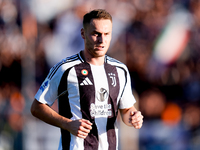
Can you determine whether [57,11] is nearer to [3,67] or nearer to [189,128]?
[3,67]

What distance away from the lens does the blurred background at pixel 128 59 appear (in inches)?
233

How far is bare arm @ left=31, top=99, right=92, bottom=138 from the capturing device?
2.31m

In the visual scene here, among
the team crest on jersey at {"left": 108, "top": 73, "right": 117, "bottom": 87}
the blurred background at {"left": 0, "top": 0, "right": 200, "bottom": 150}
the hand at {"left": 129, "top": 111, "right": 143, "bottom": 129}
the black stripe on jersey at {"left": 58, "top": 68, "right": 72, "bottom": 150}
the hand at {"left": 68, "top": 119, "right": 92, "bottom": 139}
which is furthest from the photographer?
the blurred background at {"left": 0, "top": 0, "right": 200, "bottom": 150}

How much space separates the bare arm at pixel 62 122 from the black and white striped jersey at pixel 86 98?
7cm

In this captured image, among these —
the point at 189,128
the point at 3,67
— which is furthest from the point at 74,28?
the point at 189,128

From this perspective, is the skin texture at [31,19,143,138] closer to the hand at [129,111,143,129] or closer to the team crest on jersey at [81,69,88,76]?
the hand at [129,111,143,129]

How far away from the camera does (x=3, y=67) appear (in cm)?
623

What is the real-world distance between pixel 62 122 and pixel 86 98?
0.27m

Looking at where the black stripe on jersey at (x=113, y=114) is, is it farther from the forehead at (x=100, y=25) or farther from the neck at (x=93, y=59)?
the forehead at (x=100, y=25)

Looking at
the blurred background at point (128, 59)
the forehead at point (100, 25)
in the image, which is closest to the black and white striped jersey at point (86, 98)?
the forehead at point (100, 25)

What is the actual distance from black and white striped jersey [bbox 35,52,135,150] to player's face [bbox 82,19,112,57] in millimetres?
188

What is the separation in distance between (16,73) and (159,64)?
2737 millimetres

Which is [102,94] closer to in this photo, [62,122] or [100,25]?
[62,122]

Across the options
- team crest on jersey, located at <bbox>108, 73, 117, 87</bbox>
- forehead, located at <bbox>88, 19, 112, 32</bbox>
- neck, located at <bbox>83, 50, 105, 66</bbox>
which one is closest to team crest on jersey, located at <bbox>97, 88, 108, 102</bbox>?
team crest on jersey, located at <bbox>108, 73, 117, 87</bbox>
